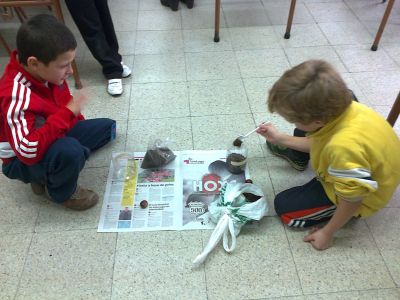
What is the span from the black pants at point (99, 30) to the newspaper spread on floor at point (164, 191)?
56 centimetres

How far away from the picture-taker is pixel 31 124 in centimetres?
96

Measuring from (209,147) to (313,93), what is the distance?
63 centimetres

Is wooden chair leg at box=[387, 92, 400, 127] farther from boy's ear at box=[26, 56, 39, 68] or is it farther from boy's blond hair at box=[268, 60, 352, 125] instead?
boy's ear at box=[26, 56, 39, 68]

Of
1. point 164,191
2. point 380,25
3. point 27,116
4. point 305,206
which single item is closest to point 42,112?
point 27,116

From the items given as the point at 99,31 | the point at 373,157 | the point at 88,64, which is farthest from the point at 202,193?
the point at 88,64

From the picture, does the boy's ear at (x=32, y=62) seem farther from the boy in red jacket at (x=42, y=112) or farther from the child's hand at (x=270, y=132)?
the child's hand at (x=270, y=132)

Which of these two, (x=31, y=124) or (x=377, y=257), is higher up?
(x=31, y=124)

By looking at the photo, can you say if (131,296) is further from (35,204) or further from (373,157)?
(373,157)

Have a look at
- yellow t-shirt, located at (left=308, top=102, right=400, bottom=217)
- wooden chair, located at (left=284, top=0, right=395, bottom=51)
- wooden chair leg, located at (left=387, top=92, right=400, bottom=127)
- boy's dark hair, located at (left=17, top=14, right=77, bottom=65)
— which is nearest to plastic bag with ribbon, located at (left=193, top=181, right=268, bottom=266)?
yellow t-shirt, located at (left=308, top=102, right=400, bottom=217)

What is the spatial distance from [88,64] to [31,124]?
3.29ft

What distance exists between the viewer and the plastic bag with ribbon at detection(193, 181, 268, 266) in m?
1.07

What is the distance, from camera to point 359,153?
32.9 inches

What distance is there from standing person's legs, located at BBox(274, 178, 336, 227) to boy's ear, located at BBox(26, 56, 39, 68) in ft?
2.81

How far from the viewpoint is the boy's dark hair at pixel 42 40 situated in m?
0.93
